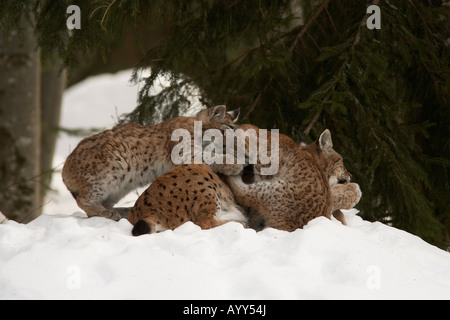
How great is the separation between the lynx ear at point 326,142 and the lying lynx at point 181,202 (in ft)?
3.22

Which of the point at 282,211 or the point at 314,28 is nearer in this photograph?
the point at 282,211

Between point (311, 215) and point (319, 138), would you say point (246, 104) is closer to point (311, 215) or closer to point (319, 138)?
point (319, 138)

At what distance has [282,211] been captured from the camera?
17.1 ft

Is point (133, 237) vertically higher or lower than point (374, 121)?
lower

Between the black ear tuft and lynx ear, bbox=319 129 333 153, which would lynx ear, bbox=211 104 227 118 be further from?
the black ear tuft

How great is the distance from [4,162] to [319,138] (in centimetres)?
481

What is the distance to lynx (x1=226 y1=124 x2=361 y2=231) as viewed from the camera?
5.18 metres

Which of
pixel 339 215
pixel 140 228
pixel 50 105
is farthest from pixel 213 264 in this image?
pixel 50 105

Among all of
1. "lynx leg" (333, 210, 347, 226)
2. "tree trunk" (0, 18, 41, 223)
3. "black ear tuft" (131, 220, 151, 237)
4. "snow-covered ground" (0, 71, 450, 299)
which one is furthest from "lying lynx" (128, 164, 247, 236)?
"tree trunk" (0, 18, 41, 223)

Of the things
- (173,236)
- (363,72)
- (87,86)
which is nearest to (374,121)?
(363,72)

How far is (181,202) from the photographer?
194 inches

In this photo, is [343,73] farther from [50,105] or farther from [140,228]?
[50,105]

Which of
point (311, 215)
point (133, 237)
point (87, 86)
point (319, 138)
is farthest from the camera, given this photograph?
point (87, 86)

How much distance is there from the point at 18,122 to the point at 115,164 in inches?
143
